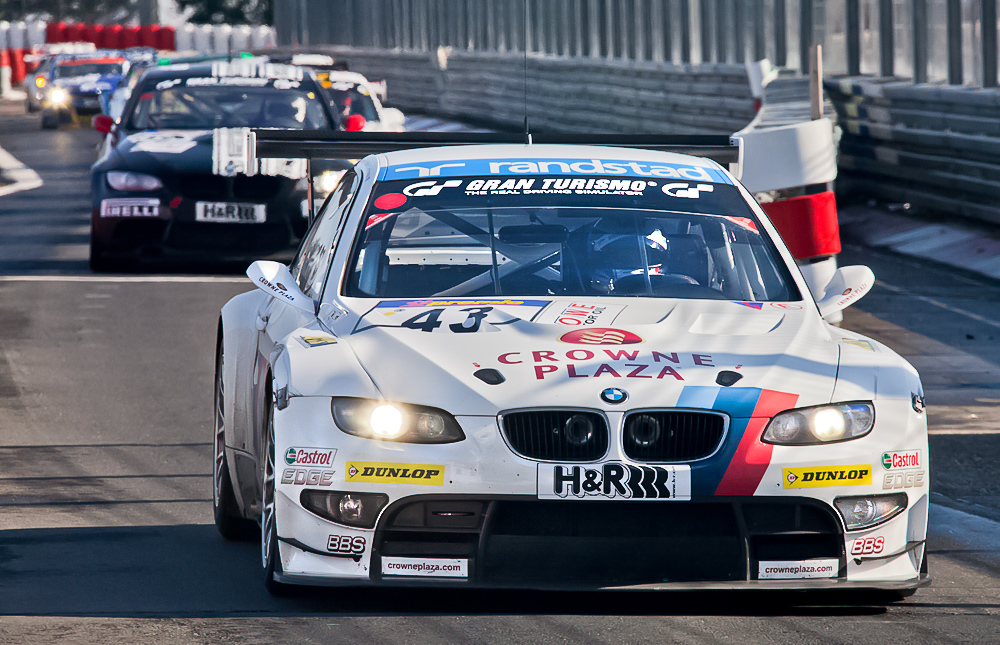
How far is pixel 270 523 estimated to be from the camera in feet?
16.2

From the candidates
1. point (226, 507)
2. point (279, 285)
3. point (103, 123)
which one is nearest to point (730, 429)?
point (279, 285)

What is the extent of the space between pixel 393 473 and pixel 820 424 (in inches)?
45.8

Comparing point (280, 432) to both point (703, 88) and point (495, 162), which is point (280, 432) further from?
point (703, 88)

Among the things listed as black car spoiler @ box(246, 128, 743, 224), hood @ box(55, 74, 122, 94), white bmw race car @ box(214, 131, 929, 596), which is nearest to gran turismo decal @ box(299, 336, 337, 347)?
white bmw race car @ box(214, 131, 929, 596)

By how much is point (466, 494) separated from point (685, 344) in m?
0.82

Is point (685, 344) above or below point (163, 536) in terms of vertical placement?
above

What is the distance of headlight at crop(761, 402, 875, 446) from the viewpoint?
4.67 meters

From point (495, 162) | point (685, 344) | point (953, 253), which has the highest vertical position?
point (495, 162)

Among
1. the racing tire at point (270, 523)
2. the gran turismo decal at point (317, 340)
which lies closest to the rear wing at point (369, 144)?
the gran turismo decal at point (317, 340)

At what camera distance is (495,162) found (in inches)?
243

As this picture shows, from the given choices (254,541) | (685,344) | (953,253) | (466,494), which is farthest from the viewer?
(953,253)

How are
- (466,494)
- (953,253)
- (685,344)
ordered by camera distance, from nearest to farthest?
(466,494) < (685,344) < (953,253)

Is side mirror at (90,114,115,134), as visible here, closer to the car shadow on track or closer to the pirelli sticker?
the car shadow on track

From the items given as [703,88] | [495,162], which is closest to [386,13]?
[703,88]
